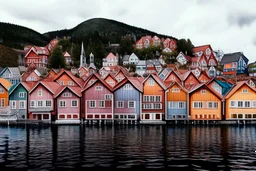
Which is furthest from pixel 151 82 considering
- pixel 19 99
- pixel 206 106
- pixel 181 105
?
pixel 19 99

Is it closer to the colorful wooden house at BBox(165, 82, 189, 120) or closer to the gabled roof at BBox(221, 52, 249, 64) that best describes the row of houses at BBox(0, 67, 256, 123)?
the colorful wooden house at BBox(165, 82, 189, 120)

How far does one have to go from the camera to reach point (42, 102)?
76.1 metres

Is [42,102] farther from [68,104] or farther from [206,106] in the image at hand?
[206,106]

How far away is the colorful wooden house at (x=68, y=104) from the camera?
74.8 m

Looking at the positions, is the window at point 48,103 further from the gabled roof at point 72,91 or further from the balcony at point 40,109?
the gabled roof at point 72,91

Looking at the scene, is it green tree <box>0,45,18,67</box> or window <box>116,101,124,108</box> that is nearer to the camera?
window <box>116,101,124,108</box>

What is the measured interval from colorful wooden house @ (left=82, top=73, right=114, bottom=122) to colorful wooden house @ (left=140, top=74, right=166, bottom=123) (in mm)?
6773

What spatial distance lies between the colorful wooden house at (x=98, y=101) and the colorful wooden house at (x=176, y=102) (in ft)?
38.2

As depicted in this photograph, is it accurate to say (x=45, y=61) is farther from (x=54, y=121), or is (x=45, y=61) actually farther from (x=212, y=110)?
(x=212, y=110)

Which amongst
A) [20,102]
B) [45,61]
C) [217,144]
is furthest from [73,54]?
[217,144]

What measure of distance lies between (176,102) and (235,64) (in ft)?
216

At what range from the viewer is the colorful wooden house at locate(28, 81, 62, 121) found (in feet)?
248

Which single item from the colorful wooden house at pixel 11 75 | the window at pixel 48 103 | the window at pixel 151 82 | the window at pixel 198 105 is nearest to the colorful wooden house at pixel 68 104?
the window at pixel 48 103

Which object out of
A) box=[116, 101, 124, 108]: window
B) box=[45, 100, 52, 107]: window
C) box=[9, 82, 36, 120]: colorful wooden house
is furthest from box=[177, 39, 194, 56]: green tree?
box=[9, 82, 36, 120]: colorful wooden house
